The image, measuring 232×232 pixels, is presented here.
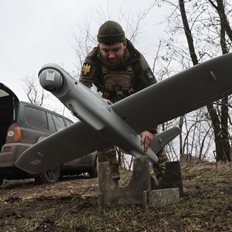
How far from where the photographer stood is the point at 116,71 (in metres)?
5.02

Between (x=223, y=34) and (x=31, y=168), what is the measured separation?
12.4 m

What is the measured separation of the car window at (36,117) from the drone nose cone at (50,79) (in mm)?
5069

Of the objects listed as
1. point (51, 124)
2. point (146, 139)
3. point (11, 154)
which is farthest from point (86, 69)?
point (51, 124)

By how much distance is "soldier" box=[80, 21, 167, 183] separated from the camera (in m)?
4.80

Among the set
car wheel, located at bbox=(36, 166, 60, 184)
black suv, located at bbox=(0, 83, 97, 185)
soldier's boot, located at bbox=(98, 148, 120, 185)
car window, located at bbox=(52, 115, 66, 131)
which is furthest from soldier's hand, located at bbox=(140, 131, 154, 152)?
car window, located at bbox=(52, 115, 66, 131)

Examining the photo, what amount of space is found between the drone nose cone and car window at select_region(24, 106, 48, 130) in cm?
507

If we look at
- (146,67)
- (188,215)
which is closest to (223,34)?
(146,67)

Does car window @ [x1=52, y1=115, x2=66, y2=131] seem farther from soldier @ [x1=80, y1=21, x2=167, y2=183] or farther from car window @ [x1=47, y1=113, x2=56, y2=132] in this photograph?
soldier @ [x1=80, y1=21, x2=167, y2=183]

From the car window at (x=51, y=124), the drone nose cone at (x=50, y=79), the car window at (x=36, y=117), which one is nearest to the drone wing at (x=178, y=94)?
the drone nose cone at (x=50, y=79)

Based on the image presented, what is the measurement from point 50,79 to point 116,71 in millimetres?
1141

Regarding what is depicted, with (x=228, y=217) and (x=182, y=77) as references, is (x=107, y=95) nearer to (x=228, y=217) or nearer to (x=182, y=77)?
(x=182, y=77)

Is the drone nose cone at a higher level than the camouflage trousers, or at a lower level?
higher

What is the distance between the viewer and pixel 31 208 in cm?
498

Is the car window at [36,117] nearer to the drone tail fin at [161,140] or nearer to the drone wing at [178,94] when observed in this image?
the drone tail fin at [161,140]
